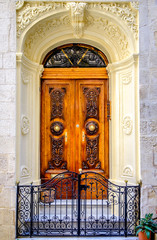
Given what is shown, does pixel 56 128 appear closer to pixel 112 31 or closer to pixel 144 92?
pixel 144 92

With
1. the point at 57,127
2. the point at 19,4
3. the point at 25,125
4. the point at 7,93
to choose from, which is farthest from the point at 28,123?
the point at 19,4

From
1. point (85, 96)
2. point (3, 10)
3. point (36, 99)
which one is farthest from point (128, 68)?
point (3, 10)

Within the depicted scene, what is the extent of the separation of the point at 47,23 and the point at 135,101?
2.57 meters

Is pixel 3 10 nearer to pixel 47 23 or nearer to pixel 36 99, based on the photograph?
pixel 47 23

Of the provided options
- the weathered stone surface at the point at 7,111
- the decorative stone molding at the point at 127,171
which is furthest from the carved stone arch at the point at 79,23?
the decorative stone molding at the point at 127,171

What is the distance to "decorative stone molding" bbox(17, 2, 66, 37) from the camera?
5.28 metres

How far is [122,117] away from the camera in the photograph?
18.7 ft

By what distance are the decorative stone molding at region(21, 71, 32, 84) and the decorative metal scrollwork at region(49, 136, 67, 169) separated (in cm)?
144

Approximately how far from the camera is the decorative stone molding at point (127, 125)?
5.47m

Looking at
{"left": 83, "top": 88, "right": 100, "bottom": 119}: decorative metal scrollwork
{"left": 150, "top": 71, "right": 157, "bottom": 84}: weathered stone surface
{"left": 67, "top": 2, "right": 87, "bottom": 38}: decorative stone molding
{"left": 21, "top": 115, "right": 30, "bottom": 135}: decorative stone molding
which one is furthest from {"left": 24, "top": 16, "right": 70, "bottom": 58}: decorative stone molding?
{"left": 150, "top": 71, "right": 157, "bottom": 84}: weathered stone surface

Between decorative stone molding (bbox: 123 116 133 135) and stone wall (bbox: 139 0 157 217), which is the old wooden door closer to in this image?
decorative stone molding (bbox: 123 116 133 135)

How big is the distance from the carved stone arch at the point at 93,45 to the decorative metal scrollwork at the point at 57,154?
0.37 meters

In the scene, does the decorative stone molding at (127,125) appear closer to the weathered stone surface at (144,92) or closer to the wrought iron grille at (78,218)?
the weathered stone surface at (144,92)

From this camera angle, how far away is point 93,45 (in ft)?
20.3
